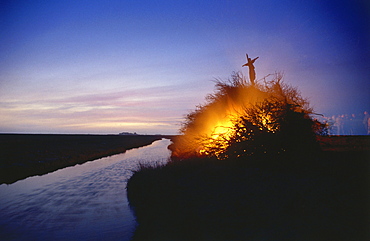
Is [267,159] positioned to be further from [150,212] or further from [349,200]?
[150,212]

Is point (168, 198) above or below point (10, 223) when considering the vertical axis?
above

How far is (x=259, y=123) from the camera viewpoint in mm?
12297

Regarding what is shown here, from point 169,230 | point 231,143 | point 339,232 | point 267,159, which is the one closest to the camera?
point 339,232

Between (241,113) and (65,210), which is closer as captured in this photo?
(65,210)

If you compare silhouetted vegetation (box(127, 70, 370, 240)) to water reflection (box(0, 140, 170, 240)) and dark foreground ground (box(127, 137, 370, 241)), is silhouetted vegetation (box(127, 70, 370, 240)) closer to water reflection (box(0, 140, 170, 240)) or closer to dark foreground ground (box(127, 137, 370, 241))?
dark foreground ground (box(127, 137, 370, 241))

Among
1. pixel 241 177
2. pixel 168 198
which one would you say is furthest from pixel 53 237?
pixel 241 177

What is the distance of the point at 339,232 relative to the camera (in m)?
6.06

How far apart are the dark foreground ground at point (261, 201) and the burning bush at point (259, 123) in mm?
643

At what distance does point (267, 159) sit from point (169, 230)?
6.26m

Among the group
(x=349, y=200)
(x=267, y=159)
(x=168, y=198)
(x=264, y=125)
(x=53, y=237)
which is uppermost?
(x=264, y=125)

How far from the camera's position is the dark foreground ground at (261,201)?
6.67m

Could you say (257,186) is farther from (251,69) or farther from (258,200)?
(251,69)

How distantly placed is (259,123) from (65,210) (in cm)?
1043

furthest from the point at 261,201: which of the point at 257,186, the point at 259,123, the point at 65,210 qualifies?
the point at 65,210
